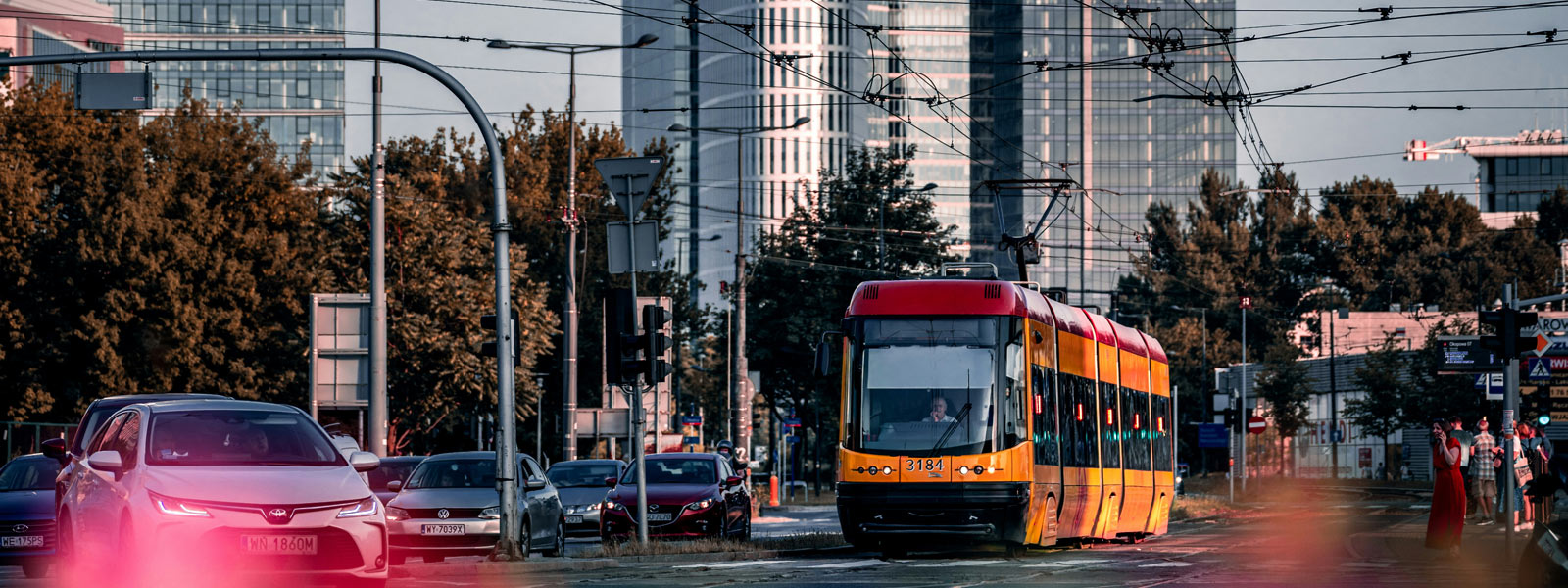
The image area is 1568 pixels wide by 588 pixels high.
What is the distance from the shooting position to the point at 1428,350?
259 feet

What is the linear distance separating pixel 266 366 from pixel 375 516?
129ft

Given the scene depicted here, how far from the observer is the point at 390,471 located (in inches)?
1066

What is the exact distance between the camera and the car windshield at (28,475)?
68.6ft

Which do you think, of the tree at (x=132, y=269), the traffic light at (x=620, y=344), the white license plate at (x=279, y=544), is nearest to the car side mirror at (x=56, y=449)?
the white license plate at (x=279, y=544)

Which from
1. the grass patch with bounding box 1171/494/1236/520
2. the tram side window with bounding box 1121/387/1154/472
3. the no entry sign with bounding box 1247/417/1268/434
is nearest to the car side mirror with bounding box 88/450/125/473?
the tram side window with bounding box 1121/387/1154/472

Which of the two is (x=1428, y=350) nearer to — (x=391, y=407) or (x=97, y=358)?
(x=391, y=407)

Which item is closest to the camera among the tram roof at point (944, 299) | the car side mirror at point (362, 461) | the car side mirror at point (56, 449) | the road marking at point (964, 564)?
the car side mirror at point (362, 461)

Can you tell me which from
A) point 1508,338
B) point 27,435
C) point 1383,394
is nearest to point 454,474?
point 1508,338

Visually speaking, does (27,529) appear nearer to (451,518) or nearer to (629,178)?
(451,518)

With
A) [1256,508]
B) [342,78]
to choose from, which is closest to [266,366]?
[1256,508]

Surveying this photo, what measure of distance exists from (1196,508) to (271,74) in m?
101

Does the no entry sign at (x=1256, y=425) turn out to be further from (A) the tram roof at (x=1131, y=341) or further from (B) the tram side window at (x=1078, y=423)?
(B) the tram side window at (x=1078, y=423)

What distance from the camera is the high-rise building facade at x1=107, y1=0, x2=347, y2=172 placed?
440ft

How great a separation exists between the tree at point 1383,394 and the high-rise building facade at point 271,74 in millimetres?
72578
